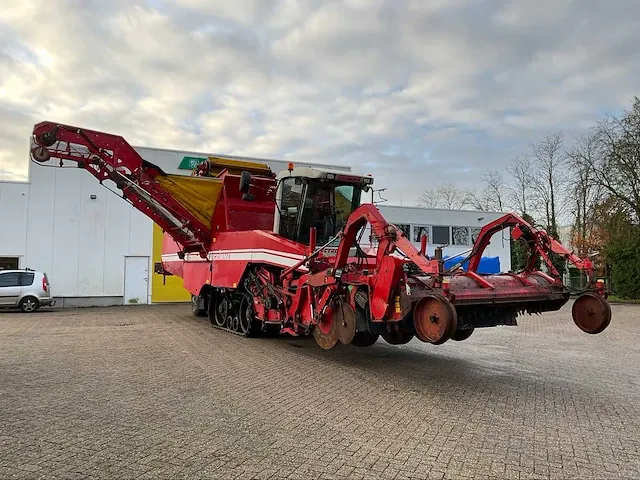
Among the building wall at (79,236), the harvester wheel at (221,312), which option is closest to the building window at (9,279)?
the building wall at (79,236)

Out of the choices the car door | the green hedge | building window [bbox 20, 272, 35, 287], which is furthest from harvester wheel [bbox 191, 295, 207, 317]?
the green hedge

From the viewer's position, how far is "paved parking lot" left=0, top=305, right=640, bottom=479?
4008 millimetres

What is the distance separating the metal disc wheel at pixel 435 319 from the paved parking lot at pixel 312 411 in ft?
2.66

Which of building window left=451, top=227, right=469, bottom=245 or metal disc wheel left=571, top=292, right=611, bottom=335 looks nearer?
metal disc wheel left=571, top=292, right=611, bottom=335

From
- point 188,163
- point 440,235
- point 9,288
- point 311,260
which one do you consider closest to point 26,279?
point 9,288

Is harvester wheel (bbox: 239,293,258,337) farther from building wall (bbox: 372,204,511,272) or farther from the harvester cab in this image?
building wall (bbox: 372,204,511,272)

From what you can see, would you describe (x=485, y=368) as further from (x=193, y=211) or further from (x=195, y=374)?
(x=193, y=211)

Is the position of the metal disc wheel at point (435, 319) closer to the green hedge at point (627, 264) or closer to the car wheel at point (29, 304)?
the car wheel at point (29, 304)

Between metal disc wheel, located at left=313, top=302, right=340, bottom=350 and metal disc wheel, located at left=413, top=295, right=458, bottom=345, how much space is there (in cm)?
156

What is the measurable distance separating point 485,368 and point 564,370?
1.20 m

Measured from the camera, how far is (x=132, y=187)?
1088 centimetres

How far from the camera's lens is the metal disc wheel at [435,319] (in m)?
5.36

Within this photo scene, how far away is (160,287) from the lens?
72.2 ft

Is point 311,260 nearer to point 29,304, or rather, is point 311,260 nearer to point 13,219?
point 29,304
